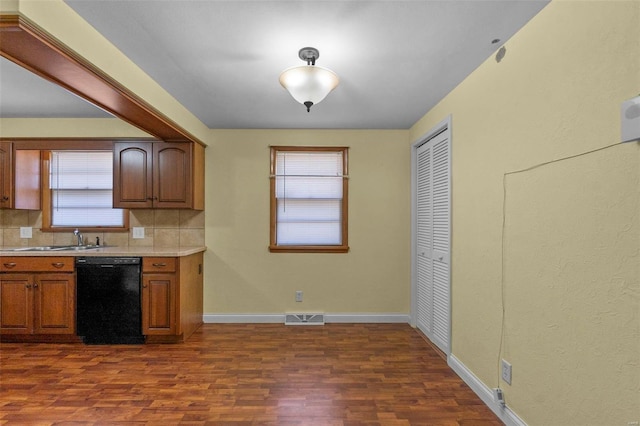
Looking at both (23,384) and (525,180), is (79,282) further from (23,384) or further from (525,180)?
(525,180)

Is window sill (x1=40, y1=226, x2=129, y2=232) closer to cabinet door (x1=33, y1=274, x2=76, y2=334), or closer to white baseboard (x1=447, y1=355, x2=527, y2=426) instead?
cabinet door (x1=33, y1=274, x2=76, y2=334)

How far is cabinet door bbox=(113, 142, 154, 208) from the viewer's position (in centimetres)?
373

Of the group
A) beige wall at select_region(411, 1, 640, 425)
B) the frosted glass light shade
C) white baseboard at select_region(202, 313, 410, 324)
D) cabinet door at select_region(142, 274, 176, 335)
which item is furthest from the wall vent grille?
the frosted glass light shade

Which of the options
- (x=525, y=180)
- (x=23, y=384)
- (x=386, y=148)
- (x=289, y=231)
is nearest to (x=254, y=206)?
(x=289, y=231)

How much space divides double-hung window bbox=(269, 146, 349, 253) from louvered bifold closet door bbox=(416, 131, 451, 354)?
985mm

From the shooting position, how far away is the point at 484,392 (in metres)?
2.25

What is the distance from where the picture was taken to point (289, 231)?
4.12m

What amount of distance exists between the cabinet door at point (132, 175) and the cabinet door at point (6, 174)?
3.71ft

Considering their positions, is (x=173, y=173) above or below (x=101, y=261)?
above

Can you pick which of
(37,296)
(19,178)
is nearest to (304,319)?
(37,296)

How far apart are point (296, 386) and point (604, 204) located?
227cm

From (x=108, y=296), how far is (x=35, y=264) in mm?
806

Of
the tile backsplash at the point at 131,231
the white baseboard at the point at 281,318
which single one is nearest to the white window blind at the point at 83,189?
the tile backsplash at the point at 131,231

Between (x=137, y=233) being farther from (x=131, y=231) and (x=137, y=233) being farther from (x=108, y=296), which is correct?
(x=108, y=296)
